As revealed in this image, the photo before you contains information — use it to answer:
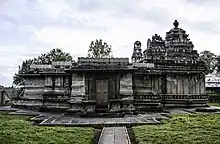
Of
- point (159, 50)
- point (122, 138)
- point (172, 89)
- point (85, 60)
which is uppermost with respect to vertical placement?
point (159, 50)

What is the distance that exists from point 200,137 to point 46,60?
153 ft

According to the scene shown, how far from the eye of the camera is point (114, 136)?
12234mm

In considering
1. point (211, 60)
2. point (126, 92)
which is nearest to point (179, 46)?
point (126, 92)

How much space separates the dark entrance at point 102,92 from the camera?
21516 mm

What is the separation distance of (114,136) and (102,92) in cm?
947

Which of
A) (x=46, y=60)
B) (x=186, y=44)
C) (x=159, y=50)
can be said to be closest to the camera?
(x=186, y=44)

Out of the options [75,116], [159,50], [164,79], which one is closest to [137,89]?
[164,79]

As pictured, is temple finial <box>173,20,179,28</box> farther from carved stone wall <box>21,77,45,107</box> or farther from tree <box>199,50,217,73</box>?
tree <box>199,50,217,73</box>

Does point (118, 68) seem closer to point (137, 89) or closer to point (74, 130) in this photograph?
point (137, 89)

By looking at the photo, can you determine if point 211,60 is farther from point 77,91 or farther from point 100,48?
point 77,91

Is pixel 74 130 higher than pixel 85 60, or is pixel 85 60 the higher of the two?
pixel 85 60

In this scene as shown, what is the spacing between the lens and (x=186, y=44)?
3544cm

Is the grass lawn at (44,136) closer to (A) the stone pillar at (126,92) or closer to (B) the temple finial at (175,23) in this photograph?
(A) the stone pillar at (126,92)

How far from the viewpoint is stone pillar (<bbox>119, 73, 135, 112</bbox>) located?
69.6ft
